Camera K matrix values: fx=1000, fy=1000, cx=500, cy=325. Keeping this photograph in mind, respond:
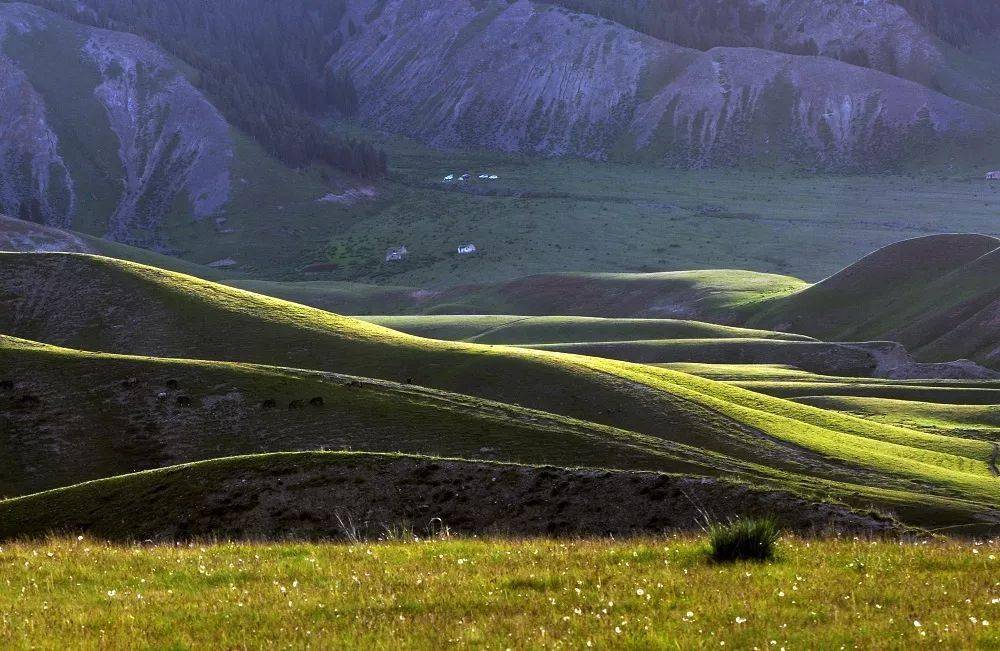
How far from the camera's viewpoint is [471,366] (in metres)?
61.1

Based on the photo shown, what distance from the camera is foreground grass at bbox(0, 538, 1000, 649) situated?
1178 cm

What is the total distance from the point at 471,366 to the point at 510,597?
47.5 meters

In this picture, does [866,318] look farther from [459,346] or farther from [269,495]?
[269,495]

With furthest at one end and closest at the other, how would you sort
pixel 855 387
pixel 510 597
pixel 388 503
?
pixel 855 387 → pixel 388 503 → pixel 510 597

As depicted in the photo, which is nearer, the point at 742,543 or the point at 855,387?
the point at 742,543

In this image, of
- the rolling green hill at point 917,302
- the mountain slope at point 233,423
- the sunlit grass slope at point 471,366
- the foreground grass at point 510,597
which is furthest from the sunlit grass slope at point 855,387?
the foreground grass at point 510,597

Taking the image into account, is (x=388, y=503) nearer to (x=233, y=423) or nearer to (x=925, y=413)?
(x=233, y=423)

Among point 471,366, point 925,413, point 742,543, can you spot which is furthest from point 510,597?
point 925,413

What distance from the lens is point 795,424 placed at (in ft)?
185

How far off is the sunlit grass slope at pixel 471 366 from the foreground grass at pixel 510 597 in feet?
103

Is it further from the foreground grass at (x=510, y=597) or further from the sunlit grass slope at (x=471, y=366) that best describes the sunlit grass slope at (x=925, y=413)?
the foreground grass at (x=510, y=597)

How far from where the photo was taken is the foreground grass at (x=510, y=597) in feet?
38.7

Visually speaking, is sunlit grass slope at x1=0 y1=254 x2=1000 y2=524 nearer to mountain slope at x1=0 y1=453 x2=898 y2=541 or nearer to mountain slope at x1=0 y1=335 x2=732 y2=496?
mountain slope at x1=0 y1=335 x2=732 y2=496

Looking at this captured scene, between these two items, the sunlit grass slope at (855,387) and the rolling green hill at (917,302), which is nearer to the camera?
the sunlit grass slope at (855,387)
